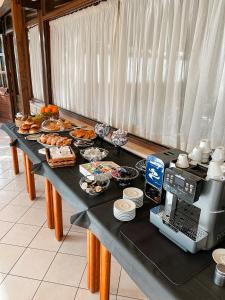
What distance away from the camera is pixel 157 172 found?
112 cm

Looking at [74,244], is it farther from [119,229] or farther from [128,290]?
[119,229]

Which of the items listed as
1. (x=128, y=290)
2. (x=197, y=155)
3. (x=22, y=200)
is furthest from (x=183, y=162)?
(x=22, y=200)

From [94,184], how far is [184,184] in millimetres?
609

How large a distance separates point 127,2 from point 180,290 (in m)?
2.18

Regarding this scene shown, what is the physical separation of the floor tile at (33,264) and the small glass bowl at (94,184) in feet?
2.60

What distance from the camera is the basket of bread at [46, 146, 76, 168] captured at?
5.19 feet

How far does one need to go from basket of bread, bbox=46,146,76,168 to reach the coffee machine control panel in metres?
0.89

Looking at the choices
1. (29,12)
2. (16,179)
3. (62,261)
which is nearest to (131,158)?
(62,261)

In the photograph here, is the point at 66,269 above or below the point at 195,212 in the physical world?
below

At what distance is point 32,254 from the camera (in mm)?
1753

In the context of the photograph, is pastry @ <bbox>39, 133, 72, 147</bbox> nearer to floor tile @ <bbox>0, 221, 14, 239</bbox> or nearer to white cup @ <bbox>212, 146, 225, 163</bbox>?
floor tile @ <bbox>0, 221, 14, 239</bbox>

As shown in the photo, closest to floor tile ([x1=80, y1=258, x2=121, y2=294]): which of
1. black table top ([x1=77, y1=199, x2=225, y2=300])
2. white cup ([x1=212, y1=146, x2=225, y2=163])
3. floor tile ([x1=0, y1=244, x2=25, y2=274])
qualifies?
floor tile ([x1=0, y1=244, x2=25, y2=274])

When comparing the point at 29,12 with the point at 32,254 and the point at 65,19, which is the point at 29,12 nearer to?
the point at 65,19

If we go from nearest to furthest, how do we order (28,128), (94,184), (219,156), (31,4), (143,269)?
(143,269) → (219,156) → (94,184) → (28,128) → (31,4)
